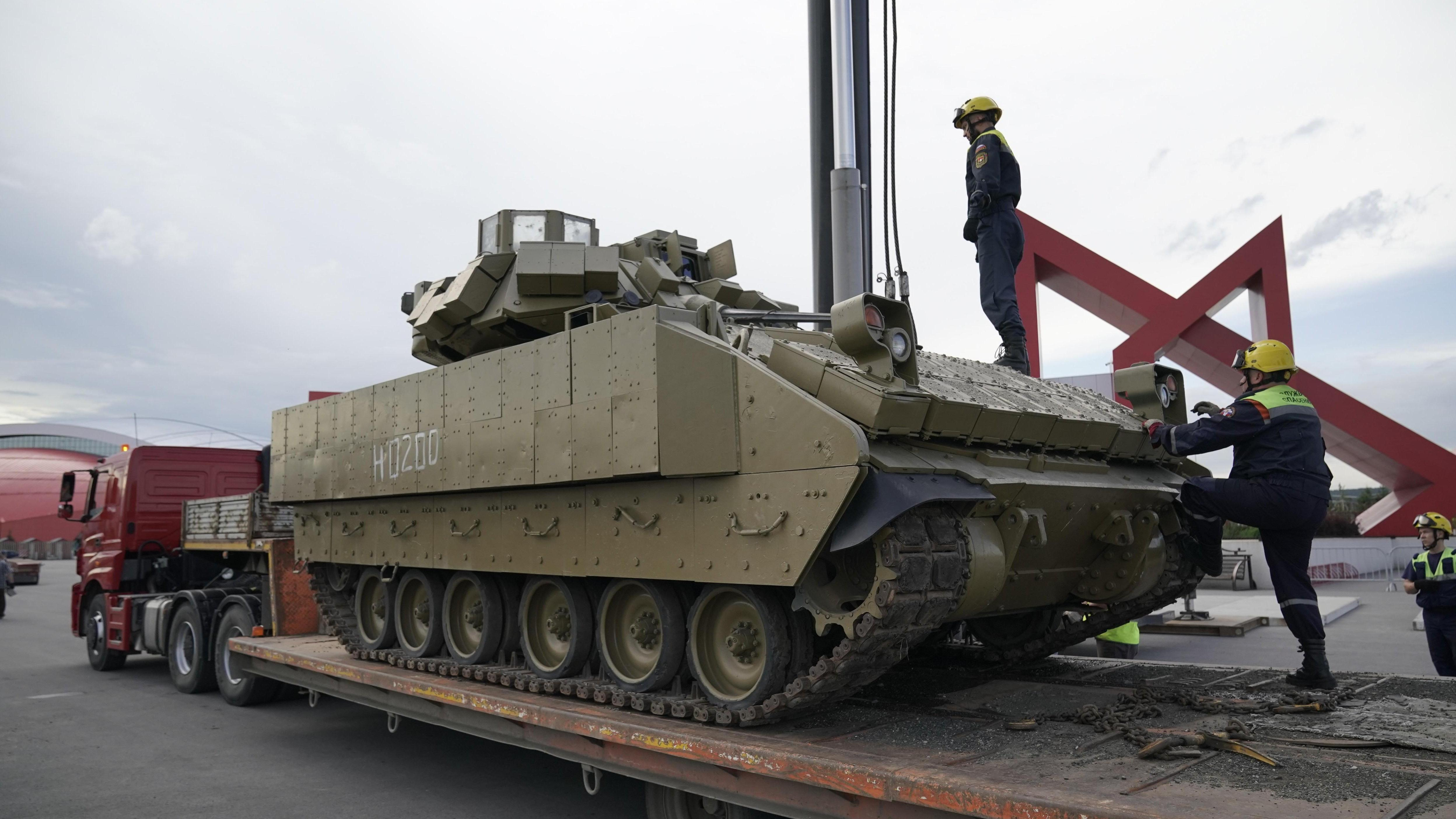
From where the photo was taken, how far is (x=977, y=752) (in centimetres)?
507

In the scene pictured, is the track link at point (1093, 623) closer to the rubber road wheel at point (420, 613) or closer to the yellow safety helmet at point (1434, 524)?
the yellow safety helmet at point (1434, 524)

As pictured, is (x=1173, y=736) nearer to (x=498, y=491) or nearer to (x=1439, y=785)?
(x=1439, y=785)

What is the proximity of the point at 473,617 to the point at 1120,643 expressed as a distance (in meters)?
6.62

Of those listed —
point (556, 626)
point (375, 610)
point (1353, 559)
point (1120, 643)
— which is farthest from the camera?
point (1353, 559)

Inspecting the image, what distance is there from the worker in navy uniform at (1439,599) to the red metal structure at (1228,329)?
10402 mm

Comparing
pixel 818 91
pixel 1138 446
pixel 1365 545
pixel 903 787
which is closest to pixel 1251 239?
pixel 1365 545

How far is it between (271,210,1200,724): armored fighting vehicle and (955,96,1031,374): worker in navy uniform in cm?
87

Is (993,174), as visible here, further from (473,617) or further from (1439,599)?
(473,617)

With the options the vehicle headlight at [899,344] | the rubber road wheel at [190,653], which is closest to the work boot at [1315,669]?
the vehicle headlight at [899,344]

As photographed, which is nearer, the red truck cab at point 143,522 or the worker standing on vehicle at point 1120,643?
the worker standing on vehicle at point 1120,643

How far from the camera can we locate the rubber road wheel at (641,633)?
6.49m

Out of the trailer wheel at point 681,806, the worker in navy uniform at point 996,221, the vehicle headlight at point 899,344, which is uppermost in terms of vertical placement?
the worker in navy uniform at point 996,221

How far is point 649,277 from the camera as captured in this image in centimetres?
933

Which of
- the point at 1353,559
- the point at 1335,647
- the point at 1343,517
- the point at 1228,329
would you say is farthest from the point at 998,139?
the point at 1343,517
